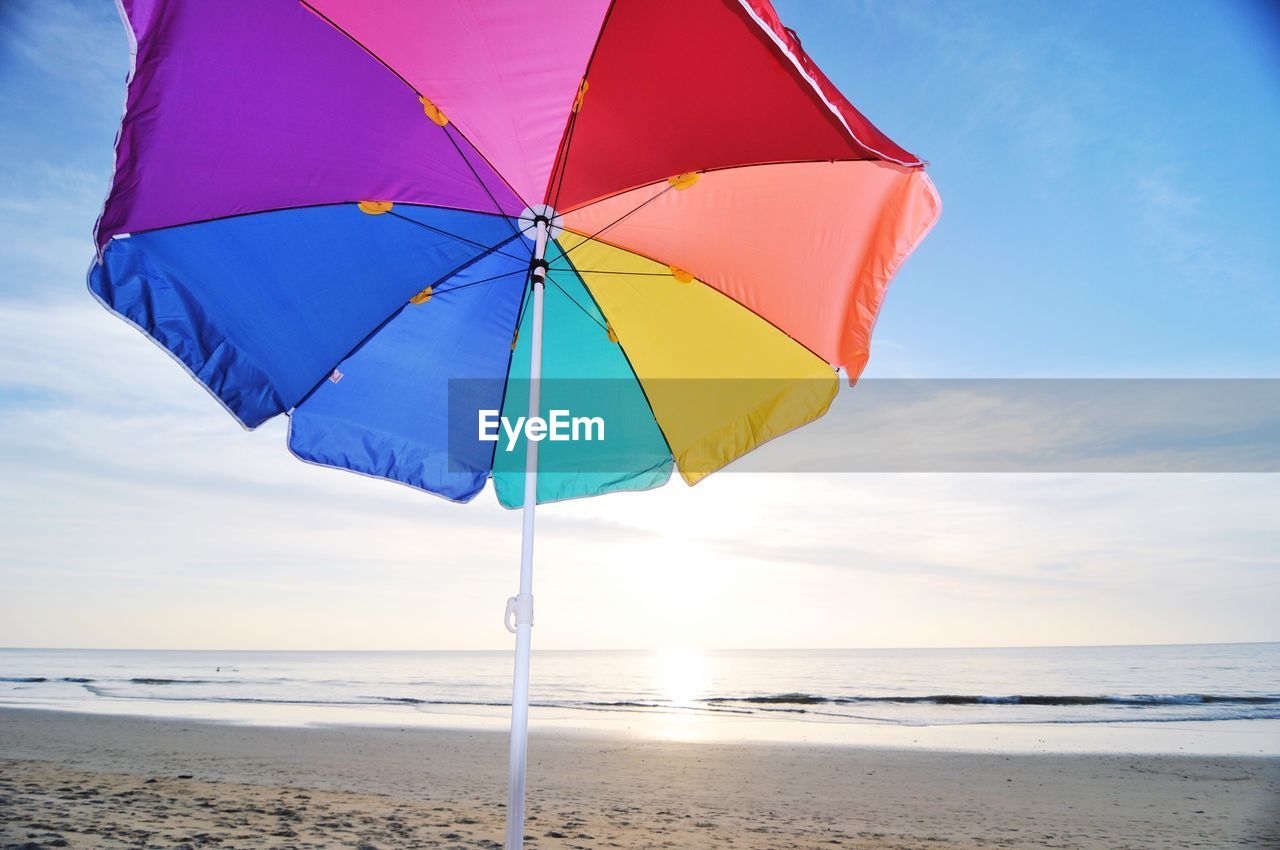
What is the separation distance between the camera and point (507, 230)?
296 centimetres

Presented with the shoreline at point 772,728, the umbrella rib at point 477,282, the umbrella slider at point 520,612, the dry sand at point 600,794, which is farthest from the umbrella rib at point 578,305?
the shoreline at point 772,728

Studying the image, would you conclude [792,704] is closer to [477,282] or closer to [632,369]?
[632,369]

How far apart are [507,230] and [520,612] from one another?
1.47m

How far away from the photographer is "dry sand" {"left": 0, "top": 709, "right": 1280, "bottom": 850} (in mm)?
5184

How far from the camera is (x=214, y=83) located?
219cm

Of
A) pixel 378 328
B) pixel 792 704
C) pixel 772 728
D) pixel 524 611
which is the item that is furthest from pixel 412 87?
pixel 792 704

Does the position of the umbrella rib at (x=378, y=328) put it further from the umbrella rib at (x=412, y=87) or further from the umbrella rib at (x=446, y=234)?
the umbrella rib at (x=412, y=87)

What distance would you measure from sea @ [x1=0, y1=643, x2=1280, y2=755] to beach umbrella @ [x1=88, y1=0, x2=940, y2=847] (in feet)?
33.0

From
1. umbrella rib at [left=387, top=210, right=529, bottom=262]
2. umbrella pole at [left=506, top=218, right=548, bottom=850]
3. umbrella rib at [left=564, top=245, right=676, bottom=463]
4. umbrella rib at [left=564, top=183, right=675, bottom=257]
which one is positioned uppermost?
umbrella rib at [left=564, top=183, right=675, bottom=257]

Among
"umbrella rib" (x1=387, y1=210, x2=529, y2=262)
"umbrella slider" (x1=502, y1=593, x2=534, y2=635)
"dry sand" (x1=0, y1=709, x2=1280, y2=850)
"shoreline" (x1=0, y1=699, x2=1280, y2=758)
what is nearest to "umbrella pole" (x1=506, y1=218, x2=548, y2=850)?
"umbrella slider" (x1=502, y1=593, x2=534, y2=635)

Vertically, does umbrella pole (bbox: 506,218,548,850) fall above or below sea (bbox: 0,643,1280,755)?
above

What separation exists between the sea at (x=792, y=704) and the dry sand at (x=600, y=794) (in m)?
2.21

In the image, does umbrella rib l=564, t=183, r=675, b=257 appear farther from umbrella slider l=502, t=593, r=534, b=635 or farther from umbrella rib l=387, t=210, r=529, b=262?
umbrella slider l=502, t=593, r=534, b=635

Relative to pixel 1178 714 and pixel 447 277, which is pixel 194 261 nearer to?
pixel 447 277
